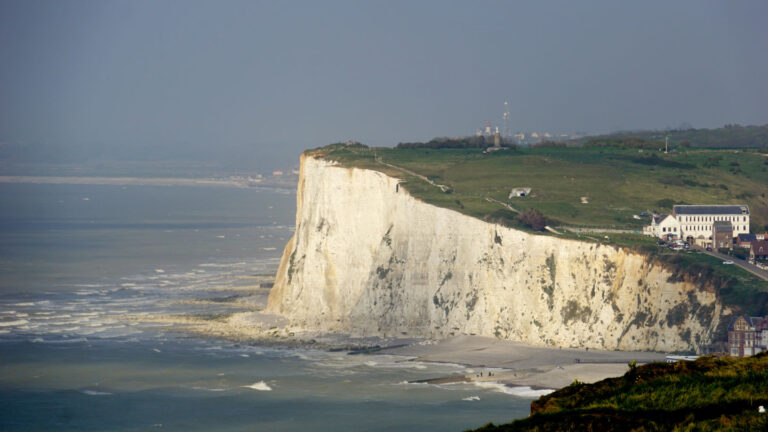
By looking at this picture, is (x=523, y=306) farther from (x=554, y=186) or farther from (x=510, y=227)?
(x=554, y=186)

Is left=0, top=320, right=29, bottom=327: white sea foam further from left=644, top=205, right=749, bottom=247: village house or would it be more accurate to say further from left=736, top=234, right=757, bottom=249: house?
left=736, top=234, right=757, bottom=249: house

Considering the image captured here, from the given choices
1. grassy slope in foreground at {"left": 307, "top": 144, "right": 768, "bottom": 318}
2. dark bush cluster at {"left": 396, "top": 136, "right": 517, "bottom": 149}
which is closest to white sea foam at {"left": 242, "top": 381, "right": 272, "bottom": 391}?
grassy slope in foreground at {"left": 307, "top": 144, "right": 768, "bottom": 318}

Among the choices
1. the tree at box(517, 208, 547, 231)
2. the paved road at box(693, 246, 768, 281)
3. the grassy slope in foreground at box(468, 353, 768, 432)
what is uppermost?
the tree at box(517, 208, 547, 231)

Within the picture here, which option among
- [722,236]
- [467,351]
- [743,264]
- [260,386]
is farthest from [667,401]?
[722,236]

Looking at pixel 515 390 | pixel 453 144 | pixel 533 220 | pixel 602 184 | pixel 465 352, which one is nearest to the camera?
pixel 515 390

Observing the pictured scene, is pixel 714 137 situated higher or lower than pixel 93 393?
higher

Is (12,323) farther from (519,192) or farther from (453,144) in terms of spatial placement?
(453,144)

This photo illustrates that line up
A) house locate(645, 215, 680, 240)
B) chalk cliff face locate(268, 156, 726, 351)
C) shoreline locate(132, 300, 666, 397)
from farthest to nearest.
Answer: house locate(645, 215, 680, 240)
chalk cliff face locate(268, 156, 726, 351)
shoreline locate(132, 300, 666, 397)

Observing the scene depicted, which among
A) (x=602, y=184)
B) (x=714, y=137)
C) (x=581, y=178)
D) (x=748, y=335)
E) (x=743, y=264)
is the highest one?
(x=714, y=137)

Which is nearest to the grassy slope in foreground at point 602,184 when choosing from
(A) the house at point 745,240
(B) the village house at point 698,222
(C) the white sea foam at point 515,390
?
(B) the village house at point 698,222
